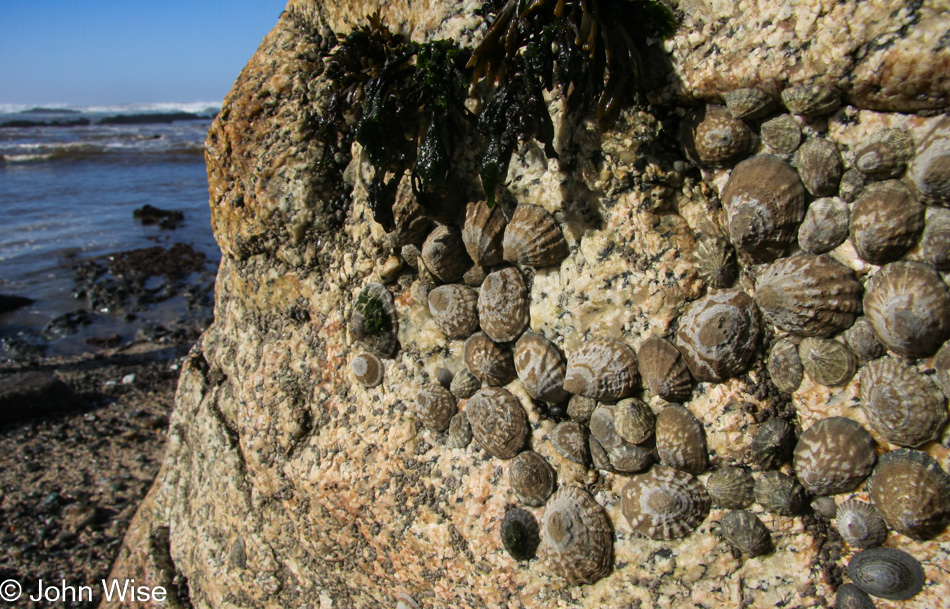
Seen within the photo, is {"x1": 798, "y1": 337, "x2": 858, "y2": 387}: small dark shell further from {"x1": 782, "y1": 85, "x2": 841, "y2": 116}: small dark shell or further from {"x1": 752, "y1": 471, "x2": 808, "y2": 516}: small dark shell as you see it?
{"x1": 782, "y1": 85, "x2": 841, "y2": 116}: small dark shell

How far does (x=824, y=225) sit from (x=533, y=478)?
138 cm

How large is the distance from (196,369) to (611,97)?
3572 millimetres

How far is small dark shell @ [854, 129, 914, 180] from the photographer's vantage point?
1506 millimetres

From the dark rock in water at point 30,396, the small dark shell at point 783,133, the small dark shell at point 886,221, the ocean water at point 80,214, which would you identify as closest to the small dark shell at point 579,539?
the small dark shell at point 886,221

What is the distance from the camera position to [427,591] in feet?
8.29

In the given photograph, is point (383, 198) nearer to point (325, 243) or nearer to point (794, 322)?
point (325, 243)

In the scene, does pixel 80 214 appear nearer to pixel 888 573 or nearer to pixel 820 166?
pixel 820 166

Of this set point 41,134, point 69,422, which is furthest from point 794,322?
point 41,134

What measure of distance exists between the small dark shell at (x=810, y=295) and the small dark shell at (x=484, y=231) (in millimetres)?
1032

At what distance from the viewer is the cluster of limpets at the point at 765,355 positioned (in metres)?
1.53

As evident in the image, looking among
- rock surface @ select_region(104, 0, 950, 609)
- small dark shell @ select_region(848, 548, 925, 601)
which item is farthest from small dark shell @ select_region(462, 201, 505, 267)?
small dark shell @ select_region(848, 548, 925, 601)

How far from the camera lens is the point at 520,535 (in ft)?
7.24

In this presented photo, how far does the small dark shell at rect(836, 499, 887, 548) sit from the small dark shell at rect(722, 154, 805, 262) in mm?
826

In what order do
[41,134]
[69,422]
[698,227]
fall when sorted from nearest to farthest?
[698,227] < [69,422] < [41,134]
